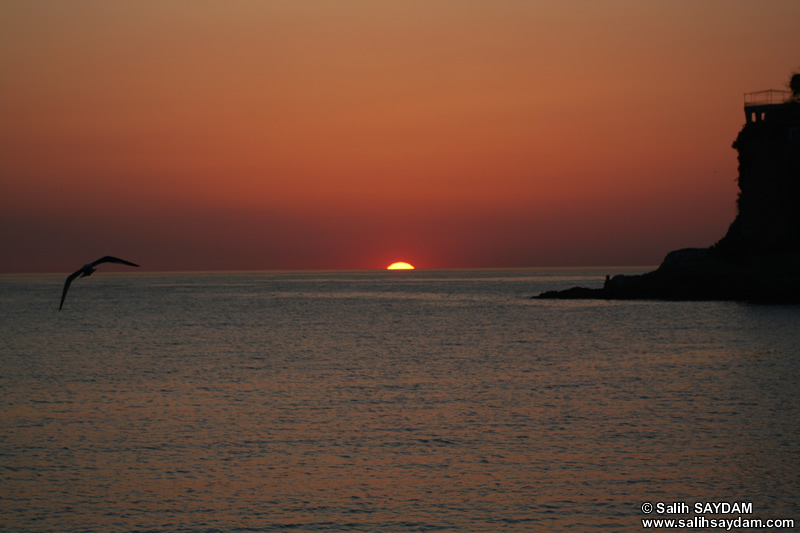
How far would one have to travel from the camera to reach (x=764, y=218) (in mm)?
95500

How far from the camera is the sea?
19.1 meters

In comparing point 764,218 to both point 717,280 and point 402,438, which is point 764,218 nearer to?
point 717,280

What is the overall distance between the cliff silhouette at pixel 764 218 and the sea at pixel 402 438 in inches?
1611

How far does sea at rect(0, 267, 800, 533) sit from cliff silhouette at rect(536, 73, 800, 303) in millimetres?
40920

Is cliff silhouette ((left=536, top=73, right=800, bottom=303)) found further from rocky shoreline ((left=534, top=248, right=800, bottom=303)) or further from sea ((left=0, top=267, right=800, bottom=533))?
sea ((left=0, top=267, right=800, bottom=533))

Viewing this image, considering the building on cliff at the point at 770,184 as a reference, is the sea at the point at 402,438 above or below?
below

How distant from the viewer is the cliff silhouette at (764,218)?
307ft

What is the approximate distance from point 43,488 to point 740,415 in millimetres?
23419

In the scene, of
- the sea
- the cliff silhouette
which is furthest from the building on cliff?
the sea

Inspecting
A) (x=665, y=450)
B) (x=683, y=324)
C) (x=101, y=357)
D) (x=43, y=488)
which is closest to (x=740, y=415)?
(x=665, y=450)

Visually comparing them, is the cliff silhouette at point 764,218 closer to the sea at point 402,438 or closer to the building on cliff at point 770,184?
the building on cliff at point 770,184

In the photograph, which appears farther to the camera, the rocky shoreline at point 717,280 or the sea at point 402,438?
the rocky shoreline at point 717,280

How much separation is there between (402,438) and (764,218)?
82269mm

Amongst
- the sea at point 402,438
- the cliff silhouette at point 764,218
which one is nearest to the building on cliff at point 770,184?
the cliff silhouette at point 764,218
